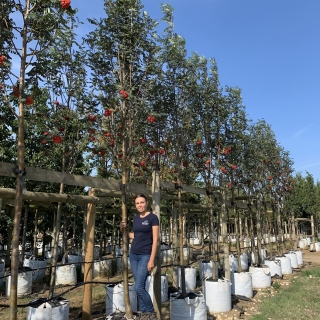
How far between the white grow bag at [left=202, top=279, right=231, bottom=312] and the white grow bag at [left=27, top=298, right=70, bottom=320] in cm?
296

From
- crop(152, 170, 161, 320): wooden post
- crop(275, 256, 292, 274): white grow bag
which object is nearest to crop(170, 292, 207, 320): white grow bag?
→ crop(152, 170, 161, 320): wooden post

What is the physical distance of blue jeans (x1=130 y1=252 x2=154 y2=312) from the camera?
402cm

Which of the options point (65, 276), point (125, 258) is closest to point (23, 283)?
point (65, 276)

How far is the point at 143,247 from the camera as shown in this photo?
4156mm

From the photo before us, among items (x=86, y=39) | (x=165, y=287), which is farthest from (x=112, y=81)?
(x=165, y=287)

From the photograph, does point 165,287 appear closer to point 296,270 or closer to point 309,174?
point 296,270

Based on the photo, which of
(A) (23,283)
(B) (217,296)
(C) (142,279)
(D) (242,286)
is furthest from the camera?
(A) (23,283)

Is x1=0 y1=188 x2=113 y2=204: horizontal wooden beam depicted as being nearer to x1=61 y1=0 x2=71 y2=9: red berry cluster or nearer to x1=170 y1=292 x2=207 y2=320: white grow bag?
x1=170 y1=292 x2=207 y2=320: white grow bag

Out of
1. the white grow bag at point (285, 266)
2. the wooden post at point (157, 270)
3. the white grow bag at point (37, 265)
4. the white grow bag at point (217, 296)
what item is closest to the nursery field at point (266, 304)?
the white grow bag at point (217, 296)

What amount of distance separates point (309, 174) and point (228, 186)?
23.1 metres

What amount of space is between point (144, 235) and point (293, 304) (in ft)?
14.6

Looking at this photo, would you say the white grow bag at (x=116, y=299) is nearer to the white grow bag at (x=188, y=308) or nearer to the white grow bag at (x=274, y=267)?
the white grow bag at (x=188, y=308)

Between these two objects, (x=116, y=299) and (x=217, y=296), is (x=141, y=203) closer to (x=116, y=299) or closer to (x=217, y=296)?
(x=116, y=299)

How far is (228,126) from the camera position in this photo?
800cm
